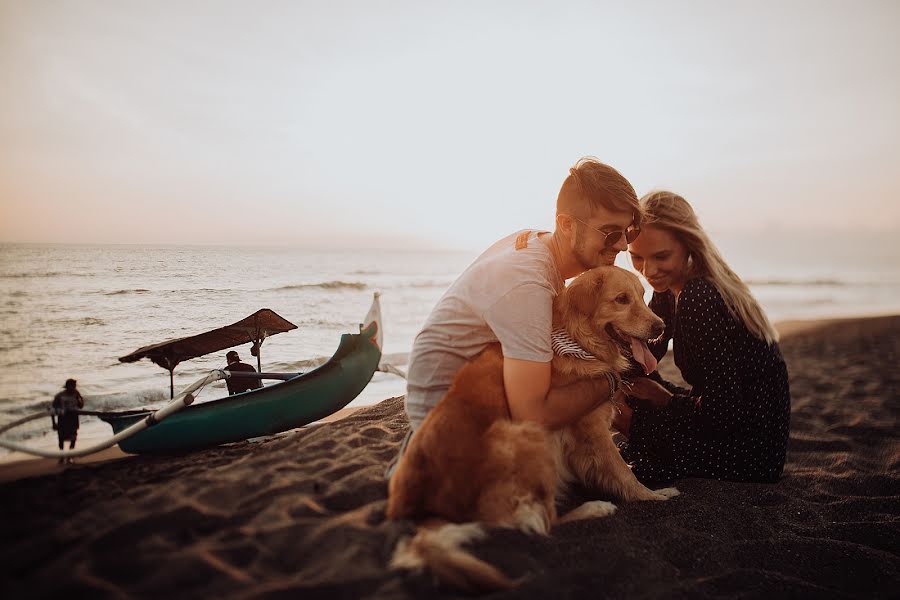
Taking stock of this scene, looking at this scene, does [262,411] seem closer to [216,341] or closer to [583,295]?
[216,341]

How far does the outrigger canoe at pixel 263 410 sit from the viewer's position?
11.5 ft

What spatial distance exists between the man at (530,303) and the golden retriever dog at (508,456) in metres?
0.11

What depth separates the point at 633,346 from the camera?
10.8 feet

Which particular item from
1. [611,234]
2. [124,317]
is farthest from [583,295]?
[124,317]

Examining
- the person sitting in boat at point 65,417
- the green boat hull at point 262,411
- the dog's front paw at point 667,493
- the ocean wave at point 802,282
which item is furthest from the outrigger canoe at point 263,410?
the ocean wave at point 802,282

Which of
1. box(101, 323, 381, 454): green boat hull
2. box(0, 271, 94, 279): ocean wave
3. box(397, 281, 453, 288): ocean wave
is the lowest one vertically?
box(101, 323, 381, 454): green boat hull

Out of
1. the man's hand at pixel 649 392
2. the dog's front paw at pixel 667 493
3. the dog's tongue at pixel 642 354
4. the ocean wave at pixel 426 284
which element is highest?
the dog's tongue at pixel 642 354

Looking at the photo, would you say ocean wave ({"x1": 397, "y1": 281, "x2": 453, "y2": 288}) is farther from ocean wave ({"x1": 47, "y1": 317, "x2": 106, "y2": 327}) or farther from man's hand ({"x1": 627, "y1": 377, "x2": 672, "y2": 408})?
man's hand ({"x1": 627, "y1": 377, "x2": 672, "y2": 408})

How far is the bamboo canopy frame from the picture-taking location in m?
3.97

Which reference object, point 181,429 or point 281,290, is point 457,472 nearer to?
point 181,429

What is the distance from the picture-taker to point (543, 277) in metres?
2.72

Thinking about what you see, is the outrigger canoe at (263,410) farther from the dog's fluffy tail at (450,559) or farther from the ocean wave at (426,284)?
the ocean wave at (426,284)

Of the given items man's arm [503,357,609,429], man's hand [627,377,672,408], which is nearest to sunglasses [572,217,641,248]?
man's arm [503,357,609,429]

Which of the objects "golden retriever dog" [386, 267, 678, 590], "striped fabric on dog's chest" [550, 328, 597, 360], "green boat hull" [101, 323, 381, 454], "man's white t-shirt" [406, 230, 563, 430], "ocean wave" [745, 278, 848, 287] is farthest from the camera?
"ocean wave" [745, 278, 848, 287]
